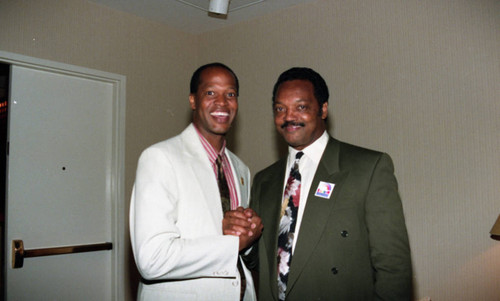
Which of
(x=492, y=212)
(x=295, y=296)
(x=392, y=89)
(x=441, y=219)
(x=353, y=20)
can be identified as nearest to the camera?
(x=295, y=296)

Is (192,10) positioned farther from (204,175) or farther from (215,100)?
(204,175)

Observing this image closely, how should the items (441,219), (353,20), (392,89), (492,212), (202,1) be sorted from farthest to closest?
(202,1) → (353,20) → (392,89) → (441,219) → (492,212)

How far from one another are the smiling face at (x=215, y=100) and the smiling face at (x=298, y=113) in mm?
265

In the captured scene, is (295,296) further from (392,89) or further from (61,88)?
(61,88)

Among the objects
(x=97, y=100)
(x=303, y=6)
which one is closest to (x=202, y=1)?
(x=303, y=6)

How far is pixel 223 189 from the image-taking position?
2.18m

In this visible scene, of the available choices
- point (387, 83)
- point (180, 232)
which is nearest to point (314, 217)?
point (180, 232)

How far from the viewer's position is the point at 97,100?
4.08 metres

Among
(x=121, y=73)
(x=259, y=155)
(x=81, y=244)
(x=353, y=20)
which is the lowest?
(x=81, y=244)

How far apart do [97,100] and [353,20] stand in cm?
243

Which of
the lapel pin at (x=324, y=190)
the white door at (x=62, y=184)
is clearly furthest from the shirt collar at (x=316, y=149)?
the white door at (x=62, y=184)

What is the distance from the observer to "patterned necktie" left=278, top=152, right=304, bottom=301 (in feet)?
6.40

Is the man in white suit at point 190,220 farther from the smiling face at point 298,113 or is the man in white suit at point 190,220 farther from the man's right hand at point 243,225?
the smiling face at point 298,113

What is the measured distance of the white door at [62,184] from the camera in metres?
3.55
